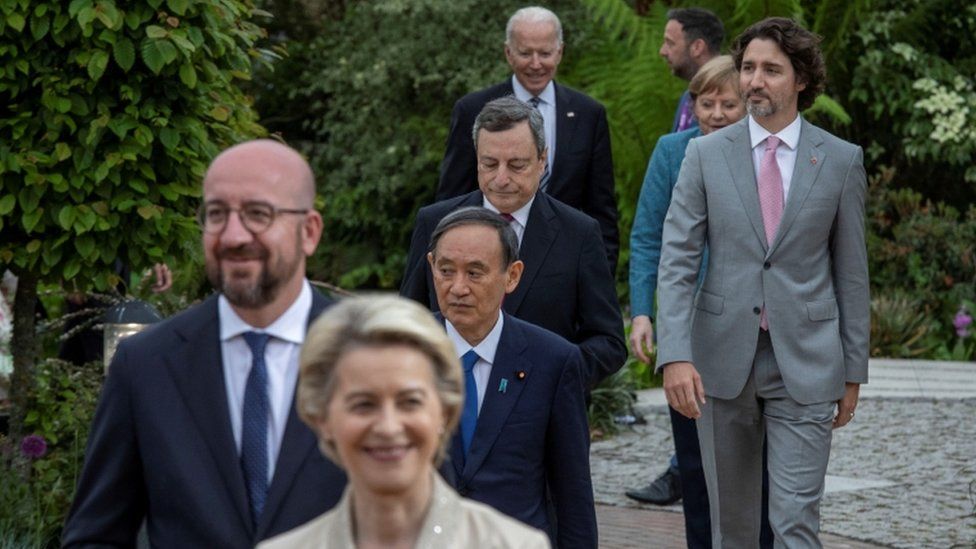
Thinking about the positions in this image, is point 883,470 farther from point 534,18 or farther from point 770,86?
point 770,86

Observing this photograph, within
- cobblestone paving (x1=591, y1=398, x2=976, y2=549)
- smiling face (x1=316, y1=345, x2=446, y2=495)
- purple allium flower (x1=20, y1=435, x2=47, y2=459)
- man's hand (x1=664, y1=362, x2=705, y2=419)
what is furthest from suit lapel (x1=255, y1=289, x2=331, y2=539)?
cobblestone paving (x1=591, y1=398, x2=976, y2=549)

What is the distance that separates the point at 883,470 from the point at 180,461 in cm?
769

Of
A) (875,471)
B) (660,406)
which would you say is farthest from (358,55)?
(875,471)

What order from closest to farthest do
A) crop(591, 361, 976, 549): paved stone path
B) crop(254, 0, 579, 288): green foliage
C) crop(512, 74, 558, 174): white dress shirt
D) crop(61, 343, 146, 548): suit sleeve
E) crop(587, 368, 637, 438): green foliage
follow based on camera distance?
crop(61, 343, 146, 548): suit sleeve, crop(512, 74, 558, 174): white dress shirt, crop(591, 361, 976, 549): paved stone path, crop(587, 368, 637, 438): green foliage, crop(254, 0, 579, 288): green foliage

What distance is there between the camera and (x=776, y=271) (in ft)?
21.0

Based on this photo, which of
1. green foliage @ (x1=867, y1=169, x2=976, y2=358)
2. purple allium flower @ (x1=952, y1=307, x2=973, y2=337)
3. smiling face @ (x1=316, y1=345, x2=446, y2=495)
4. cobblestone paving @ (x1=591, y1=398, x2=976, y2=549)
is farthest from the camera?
green foliage @ (x1=867, y1=169, x2=976, y2=358)

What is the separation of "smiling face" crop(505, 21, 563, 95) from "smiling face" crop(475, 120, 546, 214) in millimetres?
1847

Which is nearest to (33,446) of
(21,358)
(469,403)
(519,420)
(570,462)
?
(21,358)

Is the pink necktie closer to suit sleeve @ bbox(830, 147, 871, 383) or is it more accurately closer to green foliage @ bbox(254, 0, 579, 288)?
suit sleeve @ bbox(830, 147, 871, 383)

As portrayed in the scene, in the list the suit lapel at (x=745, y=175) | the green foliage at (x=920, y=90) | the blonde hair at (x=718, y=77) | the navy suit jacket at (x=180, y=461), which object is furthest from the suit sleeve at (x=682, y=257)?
the green foliage at (x=920, y=90)

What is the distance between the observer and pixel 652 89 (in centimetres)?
1520

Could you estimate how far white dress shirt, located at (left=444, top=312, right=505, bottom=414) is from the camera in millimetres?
5180

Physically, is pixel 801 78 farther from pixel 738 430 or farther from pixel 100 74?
pixel 100 74

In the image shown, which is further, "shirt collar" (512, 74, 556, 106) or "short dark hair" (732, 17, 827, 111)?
"shirt collar" (512, 74, 556, 106)
